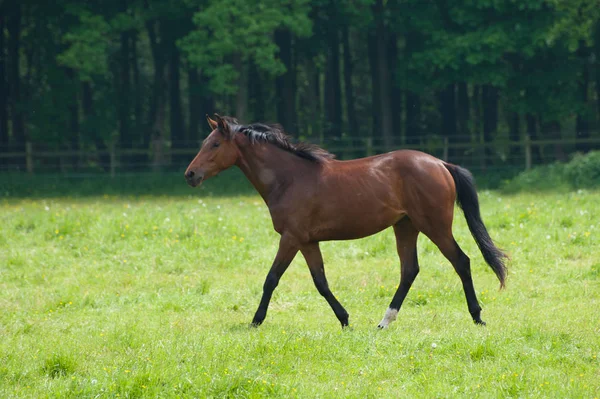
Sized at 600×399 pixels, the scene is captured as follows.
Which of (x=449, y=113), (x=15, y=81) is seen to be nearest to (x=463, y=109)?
(x=449, y=113)

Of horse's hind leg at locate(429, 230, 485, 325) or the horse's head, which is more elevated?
the horse's head

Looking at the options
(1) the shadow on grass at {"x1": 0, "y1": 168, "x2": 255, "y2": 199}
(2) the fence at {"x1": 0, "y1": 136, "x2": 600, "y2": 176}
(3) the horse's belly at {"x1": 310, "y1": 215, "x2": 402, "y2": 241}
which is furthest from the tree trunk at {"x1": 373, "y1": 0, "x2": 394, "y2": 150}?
(3) the horse's belly at {"x1": 310, "y1": 215, "x2": 402, "y2": 241}

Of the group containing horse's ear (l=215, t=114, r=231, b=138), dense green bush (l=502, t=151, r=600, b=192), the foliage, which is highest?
the foliage

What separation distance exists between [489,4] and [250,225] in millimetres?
17645

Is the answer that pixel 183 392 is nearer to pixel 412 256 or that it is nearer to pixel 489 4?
pixel 412 256

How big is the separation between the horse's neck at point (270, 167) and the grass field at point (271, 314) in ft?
4.88

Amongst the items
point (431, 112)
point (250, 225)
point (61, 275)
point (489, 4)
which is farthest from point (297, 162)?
point (431, 112)

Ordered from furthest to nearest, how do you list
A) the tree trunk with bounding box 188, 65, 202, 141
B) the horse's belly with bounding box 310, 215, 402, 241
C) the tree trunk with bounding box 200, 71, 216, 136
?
the tree trunk with bounding box 200, 71, 216, 136
the tree trunk with bounding box 188, 65, 202, 141
the horse's belly with bounding box 310, 215, 402, 241

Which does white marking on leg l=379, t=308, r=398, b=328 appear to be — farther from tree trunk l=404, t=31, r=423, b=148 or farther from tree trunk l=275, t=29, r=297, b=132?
tree trunk l=275, t=29, r=297, b=132

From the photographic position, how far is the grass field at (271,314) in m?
6.84

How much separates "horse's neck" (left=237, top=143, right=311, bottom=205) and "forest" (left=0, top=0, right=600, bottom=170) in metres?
19.5

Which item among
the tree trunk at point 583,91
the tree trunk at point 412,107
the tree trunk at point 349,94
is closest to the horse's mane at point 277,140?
the tree trunk at point 583,91

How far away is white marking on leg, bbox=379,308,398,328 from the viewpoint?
29.3 feet

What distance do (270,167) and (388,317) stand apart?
6.90 ft
